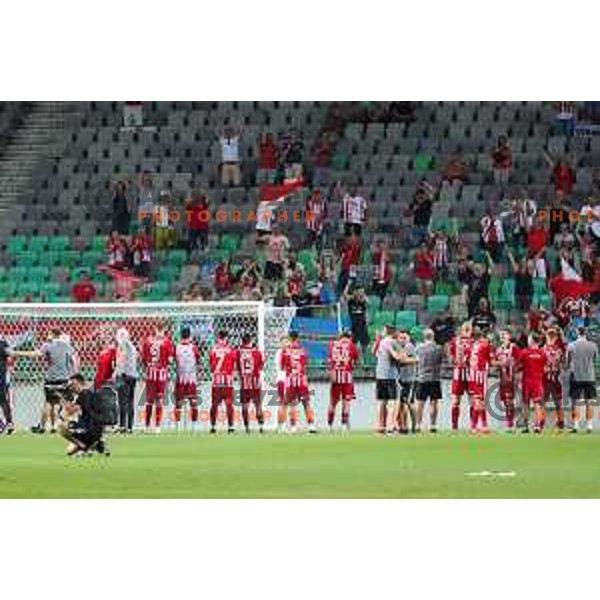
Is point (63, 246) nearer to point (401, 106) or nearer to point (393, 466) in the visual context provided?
point (401, 106)

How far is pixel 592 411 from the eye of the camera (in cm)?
1670

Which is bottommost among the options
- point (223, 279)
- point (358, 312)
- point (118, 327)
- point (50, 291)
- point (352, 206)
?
point (118, 327)

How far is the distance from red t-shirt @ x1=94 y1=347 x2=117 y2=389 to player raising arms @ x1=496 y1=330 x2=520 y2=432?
290cm

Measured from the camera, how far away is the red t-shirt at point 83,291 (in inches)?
686

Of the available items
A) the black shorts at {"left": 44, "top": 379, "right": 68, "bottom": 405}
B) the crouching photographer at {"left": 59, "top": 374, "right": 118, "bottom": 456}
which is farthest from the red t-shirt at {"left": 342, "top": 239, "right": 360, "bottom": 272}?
the crouching photographer at {"left": 59, "top": 374, "right": 118, "bottom": 456}

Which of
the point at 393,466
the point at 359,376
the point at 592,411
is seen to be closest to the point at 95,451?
the point at 393,466

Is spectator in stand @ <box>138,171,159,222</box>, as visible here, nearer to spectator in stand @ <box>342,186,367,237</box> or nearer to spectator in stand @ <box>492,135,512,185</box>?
spectator in stand @ <box>342,186,367,237</box>

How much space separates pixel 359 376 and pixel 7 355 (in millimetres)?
2638

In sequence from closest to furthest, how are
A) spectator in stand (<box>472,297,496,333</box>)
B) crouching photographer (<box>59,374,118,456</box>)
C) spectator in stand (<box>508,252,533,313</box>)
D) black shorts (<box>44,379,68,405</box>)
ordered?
crouching photographer (<box>59,374,118,456</box>) → black shorts (<box>44,379,68,405</box>) → spectator in stand (<box>472,297,496,333</box>) → spectator in stand (<box>508,252,533,313</box>)

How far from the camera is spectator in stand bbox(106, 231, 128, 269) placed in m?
17.8

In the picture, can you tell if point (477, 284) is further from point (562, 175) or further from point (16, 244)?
point (16, 244)

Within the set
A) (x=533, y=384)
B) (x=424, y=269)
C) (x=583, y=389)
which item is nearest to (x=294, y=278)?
(x=424, y=269)

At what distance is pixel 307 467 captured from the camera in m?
14.0

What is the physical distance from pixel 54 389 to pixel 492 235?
386 centimetres
